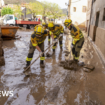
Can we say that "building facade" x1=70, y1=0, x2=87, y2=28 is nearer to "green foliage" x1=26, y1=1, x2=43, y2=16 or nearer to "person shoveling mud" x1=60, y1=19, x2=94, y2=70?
"green foliage" x1=26, y1=1, x2=43, y2=16

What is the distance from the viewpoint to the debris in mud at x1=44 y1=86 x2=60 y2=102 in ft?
7.97

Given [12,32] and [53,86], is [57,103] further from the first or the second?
[12,32]

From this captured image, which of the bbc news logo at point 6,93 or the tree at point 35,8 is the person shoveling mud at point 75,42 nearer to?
the bbc news logo at point 6,93

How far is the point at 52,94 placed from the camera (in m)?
2.55

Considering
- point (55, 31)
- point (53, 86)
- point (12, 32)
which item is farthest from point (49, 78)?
point (12, 32)

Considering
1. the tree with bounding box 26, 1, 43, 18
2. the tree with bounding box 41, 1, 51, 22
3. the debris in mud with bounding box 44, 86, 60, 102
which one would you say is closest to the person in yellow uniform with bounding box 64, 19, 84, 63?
the debris in mud with bounding box 44, 86, 60, 102

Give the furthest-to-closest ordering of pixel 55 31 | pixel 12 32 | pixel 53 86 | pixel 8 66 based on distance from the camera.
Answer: pixel 12 32, pixel 55 31, pixel 8 66, pixel 53 86

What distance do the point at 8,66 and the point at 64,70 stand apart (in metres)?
2.07

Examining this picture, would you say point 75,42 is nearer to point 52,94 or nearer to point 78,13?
point 52,94

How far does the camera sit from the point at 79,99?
2.42 m

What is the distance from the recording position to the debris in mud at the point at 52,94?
2430 mm

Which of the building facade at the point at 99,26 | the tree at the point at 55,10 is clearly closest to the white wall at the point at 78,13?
the tree at the point at 55,10

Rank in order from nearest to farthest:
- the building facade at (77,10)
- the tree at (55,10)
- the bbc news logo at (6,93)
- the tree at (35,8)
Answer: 1. the bbc news logo at (6,93)
2. the building facade at (77,10)
3. the tree at (35,8)
4. the tree at (55,10)

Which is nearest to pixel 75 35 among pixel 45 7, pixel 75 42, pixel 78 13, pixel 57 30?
pixel 75 42
